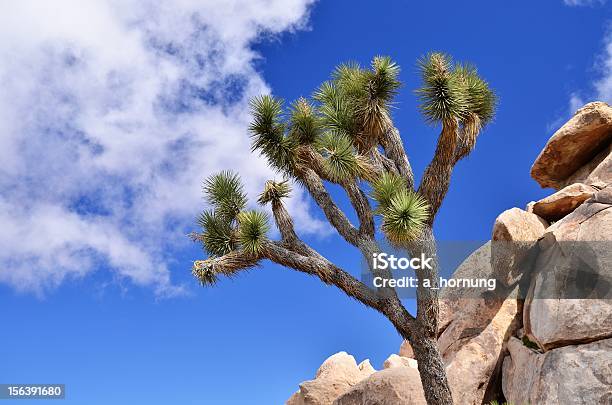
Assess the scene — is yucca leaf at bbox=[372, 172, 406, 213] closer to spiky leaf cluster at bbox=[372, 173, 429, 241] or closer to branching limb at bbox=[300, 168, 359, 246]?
spiky leaf cluster at bbox=[372, 173, 429, 241]

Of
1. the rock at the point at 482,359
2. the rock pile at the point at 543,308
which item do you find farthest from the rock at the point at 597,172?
the rock at the point at 482,359

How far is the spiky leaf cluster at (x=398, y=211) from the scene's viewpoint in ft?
43.8

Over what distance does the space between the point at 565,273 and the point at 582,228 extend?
1.08 m

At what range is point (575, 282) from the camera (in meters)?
13.7

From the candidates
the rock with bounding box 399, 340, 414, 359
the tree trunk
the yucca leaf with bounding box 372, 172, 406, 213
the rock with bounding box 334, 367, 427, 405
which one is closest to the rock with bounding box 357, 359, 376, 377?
the rock with bounding box 399, 340, 414, 359

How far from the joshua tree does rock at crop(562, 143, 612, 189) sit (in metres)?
3.01

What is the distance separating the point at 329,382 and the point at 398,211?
7.67 meters

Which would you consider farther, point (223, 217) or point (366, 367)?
point (366, 367)

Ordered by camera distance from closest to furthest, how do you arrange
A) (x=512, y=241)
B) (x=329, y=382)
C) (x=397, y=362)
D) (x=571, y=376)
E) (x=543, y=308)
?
(x=571, y=376), (x=543, y=308), (x=512, y=241), (x=329, y=382), (x=397, y=362)

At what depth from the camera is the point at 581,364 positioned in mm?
12625

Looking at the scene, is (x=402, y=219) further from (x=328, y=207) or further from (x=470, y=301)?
(x=470, y=301)

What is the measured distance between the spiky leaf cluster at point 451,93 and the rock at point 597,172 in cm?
299

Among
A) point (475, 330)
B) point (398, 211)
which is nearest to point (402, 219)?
point (398, 211)

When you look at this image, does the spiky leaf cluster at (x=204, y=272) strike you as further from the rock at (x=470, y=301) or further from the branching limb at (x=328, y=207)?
the rock at (x=470, y=301)
